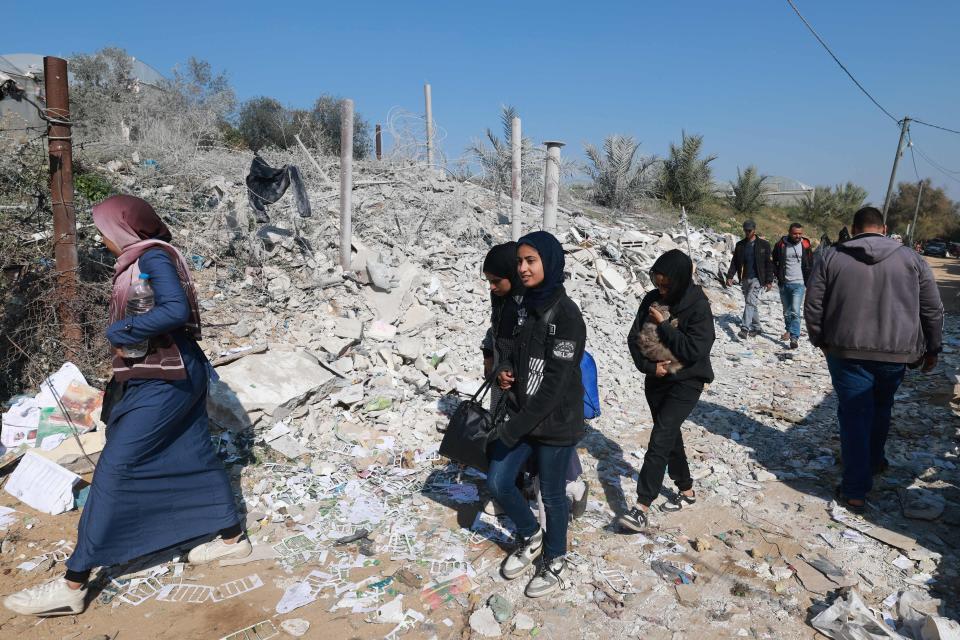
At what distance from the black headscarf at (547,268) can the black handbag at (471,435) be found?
0.55 metres

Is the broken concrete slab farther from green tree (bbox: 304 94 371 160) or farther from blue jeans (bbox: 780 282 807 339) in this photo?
green tree (bbox: 304 94 371 160)

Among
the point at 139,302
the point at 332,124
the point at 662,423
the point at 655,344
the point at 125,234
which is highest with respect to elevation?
the point at 332,124

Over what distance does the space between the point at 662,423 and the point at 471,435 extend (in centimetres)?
114

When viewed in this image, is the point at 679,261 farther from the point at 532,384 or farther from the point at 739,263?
the point at 739,263

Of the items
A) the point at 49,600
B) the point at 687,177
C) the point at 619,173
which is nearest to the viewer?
the point at 49,600

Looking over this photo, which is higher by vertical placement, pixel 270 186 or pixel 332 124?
pixel 332 124

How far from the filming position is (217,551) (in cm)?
304

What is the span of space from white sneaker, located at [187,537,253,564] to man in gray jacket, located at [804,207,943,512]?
11.6 ft

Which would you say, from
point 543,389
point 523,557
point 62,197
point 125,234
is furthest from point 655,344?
point 62,197

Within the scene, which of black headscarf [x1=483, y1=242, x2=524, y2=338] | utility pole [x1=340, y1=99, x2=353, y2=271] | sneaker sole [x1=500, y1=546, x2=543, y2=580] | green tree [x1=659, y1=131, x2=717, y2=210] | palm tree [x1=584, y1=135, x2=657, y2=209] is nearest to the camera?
sneaker sole [x1=500, y1=546, x2=543, y2=580]

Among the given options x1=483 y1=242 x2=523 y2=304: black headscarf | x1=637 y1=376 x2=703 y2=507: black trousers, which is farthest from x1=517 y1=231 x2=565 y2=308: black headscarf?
x1=637 y1=376 x2=703 y2=507: black trousers

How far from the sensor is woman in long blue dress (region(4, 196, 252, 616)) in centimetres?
262

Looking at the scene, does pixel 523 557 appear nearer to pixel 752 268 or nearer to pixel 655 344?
pixel 655 344

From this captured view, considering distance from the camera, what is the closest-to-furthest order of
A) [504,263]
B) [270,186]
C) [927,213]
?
[504,263], [270,186], [927,213]
